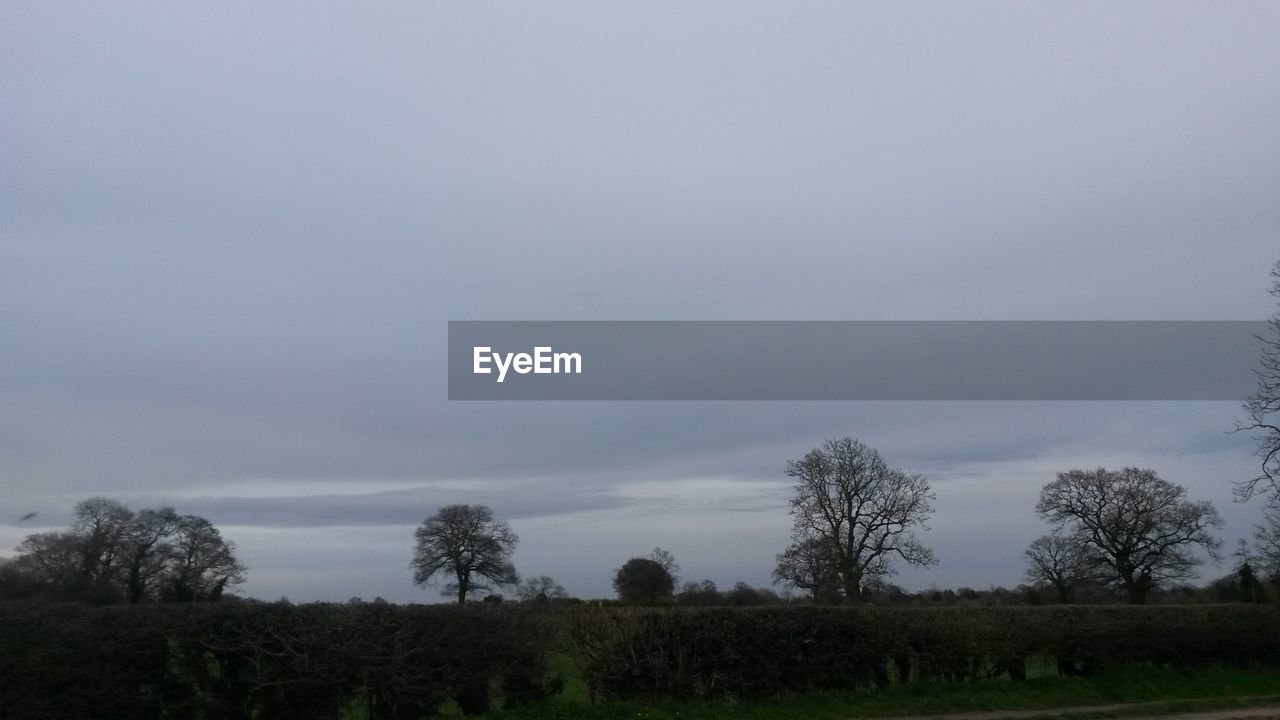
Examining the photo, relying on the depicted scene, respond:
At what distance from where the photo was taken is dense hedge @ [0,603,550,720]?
1187 centimetres

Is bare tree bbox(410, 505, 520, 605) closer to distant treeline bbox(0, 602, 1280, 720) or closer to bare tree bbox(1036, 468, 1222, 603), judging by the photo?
distant treeline bbox(0, 602, 1280, 720)

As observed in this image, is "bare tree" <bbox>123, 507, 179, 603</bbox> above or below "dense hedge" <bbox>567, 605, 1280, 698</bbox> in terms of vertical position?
above

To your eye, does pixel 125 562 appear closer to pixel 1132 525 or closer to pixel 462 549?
pixel 462 549

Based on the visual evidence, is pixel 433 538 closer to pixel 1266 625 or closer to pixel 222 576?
pixel 222 576

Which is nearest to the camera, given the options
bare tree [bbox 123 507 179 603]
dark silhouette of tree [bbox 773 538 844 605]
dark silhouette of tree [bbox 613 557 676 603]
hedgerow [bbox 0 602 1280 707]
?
hedgerow [bbox 0 602 1280 707]

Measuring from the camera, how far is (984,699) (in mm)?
18188

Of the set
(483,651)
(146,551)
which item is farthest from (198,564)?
(483,651)

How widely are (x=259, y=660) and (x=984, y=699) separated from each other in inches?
519

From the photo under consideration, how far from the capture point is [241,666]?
13.7 metres

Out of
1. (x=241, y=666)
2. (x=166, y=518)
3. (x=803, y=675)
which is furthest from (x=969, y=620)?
(x=166, y=518)

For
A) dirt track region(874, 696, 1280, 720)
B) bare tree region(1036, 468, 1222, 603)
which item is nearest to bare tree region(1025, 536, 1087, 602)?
bare tree region(1036, 468, 1222, 603)

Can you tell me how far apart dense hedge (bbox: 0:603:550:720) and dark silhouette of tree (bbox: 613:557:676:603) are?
13.9 metres

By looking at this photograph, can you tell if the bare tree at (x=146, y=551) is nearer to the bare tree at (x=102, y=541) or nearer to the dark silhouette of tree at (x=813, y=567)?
the bare tree at (x=102, y=541)

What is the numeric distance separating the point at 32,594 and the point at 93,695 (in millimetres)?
1994
